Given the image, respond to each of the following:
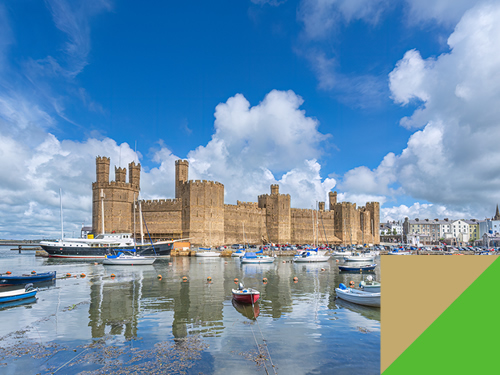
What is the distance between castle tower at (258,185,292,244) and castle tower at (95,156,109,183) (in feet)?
102

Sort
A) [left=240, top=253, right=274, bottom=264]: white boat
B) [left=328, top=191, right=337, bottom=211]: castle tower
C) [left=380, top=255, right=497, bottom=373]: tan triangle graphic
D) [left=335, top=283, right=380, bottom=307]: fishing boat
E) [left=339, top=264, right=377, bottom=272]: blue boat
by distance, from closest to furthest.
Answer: [left=380, top=255, right=497, bottom=373]: tan triangle graphic, [left=335, top=283, right=380, bottom=307]: fishing boat, [left=339, top=264, right=377, bottom=272]: blue boat, [left=240, top=253, right=274, bottom=264]: white boat, [left=328, top=191, right=337, bottom=211]: castle tower

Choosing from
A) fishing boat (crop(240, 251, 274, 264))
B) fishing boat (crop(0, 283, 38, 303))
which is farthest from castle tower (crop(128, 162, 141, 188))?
fishing boat (crop(0, 283, 38, 303))

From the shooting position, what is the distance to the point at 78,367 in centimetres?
816

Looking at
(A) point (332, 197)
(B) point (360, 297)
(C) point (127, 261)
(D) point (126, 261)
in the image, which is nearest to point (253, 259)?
(C) point (127, 261)

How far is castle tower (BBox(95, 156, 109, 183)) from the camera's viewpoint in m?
60.0

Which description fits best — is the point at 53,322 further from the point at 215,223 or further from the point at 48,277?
the point at 215,223

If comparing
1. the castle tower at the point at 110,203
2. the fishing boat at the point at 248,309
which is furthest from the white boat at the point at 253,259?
the castle tower at the point at 110,203

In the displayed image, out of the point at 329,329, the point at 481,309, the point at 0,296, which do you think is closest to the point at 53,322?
the point at 0,296

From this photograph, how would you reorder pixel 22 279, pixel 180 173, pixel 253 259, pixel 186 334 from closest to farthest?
pixel 186 334 → pixel 22 279 → pixel 253 259 → pixel 180 173

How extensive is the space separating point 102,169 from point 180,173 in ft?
42.7

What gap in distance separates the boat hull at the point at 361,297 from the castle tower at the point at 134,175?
177 ft

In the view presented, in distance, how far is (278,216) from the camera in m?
73.1

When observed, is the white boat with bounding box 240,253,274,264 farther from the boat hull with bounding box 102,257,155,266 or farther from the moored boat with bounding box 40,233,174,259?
the moored boat with bounding box 40,233,174,259

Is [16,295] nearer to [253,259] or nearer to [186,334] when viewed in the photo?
[186,334]
